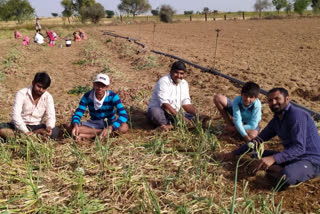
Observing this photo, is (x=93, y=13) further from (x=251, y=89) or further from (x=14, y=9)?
(x=251, y=89)

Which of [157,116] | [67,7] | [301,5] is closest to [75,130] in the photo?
[157,116]

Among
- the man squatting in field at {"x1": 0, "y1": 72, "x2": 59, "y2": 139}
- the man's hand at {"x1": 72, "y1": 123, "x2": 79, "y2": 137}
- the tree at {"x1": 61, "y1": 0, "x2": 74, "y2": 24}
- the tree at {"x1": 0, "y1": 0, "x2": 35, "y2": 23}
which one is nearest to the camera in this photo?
the man squatting in field at {"x1": 0, "y1": 72, "x2": 59, "y2": 139}

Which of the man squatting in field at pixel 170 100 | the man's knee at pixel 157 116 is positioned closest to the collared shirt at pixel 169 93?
the man squatting in field at pixel 170 100

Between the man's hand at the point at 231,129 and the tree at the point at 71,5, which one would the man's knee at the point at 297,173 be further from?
the tree at the point at 71,5

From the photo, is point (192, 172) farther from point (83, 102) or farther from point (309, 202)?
point (83, 102)

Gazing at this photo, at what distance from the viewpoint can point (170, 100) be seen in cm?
401

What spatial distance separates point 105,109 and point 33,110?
0.87 metres

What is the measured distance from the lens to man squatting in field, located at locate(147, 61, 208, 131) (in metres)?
3.78

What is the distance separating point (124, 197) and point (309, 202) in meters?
1.49

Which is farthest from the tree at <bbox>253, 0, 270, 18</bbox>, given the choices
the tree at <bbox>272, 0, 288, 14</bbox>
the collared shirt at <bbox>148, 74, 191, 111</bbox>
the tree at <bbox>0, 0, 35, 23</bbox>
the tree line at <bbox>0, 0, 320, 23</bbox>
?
the collared shirt at <bbox>148, 74, 191, 111</bbox>

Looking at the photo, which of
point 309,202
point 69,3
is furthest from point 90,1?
point 309,202

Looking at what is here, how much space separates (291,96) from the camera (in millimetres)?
4957

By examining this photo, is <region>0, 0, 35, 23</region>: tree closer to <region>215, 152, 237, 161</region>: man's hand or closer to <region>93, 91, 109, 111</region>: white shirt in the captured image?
<region>93, 91, 109, 111</region>: white shirt

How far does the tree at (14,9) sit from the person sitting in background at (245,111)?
63016 mm
